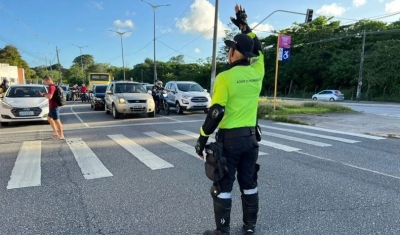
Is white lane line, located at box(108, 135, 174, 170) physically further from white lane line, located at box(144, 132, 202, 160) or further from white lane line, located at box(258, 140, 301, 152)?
white lane line, located at box(258, 140, 301, 152)

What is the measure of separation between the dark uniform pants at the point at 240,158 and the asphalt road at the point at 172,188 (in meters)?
0.69

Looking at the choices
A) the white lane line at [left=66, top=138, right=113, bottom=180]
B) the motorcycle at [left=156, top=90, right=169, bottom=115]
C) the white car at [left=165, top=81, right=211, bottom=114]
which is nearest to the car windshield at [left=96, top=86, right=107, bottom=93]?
the motorcycle at [left=156, top=90, right=169, bottom=115]

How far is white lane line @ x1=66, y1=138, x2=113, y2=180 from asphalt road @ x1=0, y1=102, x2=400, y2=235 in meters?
0.02

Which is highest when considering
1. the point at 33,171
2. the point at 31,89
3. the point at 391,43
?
the point at 391,43

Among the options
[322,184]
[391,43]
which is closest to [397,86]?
[391,43]

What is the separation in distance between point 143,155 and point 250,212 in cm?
392

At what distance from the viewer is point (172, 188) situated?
4488 mm

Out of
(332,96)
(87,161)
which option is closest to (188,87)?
(87,161)

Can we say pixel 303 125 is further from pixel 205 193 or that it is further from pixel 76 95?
pixel 76 95

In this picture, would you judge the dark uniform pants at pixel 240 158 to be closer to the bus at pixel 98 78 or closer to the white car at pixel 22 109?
the white car at pixel 22 109

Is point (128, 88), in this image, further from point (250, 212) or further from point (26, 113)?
point (250, 212)

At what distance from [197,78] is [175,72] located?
1482 cm

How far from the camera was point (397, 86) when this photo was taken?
33.7 meters

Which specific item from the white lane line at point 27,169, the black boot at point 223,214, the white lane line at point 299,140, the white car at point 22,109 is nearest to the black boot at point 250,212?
the black boot at point 223,214
